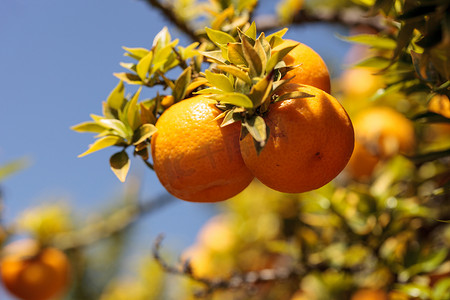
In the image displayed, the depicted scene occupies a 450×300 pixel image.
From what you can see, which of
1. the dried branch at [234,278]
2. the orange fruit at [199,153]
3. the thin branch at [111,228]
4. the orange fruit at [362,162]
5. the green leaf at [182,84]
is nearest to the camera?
the orange fruit at [199,153]

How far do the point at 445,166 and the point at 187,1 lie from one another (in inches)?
44.8

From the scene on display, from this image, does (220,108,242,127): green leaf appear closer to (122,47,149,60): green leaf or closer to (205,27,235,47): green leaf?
(205,27,235,47): green leaf

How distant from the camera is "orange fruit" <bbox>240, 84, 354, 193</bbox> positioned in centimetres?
83

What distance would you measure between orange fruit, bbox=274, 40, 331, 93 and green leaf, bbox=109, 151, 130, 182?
1.27 ft

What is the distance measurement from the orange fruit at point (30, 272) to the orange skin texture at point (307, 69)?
199 centimetres

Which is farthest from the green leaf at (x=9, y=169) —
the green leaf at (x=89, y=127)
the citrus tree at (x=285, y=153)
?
the green leaf at (x=89, y=127)

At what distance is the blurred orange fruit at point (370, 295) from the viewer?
1.60 m

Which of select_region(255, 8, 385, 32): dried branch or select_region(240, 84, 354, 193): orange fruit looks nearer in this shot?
select_region(240, 84, 354, 193): orange fruit

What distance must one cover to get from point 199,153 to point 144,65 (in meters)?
0.27

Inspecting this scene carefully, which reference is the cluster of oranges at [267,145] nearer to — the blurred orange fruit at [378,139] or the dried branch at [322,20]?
the dried branch at [322,20]

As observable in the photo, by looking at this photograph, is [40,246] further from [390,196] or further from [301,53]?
[301,53]

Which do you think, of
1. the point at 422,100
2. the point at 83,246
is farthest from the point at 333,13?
the point at 83,246

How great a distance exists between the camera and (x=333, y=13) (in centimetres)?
183

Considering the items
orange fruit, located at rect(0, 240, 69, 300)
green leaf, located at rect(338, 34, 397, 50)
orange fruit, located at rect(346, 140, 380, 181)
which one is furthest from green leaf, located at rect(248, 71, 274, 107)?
orange fruit, located at rect(0, 240, 69, 300)
